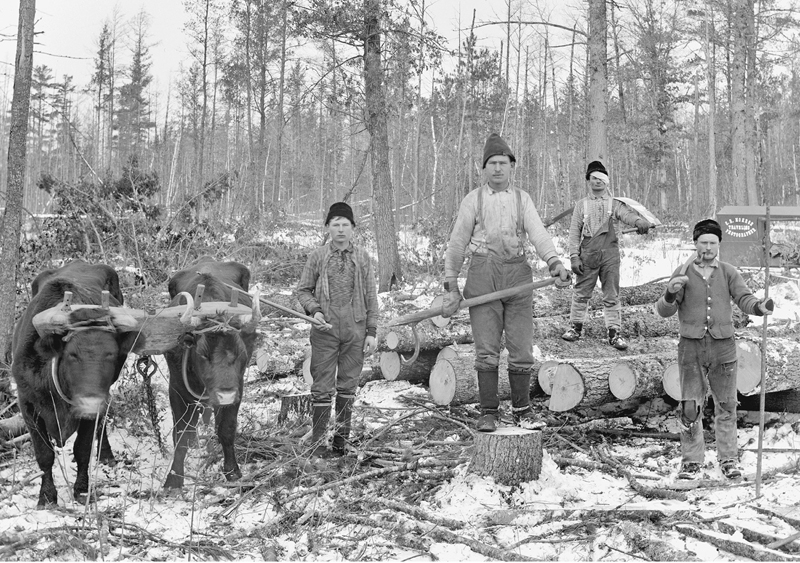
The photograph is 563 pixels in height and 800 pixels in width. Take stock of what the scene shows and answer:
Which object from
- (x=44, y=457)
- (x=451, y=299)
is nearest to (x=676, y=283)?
(x=451, y=299)

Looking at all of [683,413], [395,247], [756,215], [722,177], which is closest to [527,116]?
[722,177]

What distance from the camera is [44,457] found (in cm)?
463

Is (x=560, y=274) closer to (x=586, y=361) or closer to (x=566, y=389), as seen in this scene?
(x=566, y=389)

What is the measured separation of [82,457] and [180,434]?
683mm

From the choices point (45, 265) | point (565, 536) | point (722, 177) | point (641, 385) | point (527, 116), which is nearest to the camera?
point (565, 536)

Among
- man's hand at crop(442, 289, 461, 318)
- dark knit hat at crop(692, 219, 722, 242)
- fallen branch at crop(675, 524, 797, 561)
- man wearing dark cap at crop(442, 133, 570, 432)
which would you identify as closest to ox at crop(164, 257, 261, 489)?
man's hand at crop(442, 289, 461, 318)

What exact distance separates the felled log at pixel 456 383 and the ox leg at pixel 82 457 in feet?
10.5

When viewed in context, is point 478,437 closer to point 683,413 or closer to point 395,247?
point 683,413

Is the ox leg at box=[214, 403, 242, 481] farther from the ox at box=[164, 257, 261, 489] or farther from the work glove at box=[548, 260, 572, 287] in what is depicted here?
the work glove at box=[548, 260, 572, 287]

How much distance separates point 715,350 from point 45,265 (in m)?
8.93

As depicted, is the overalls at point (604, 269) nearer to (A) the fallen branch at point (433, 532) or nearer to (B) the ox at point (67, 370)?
(A) the fallen branch at point (433, 532)

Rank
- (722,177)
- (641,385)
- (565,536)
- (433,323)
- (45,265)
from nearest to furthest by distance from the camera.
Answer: (565,536) < (641,385) < (433,323) < (45,265) < (722,177)

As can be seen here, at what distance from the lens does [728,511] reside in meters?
3.92

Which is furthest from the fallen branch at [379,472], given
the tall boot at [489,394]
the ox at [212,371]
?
the ox at [212,371]
